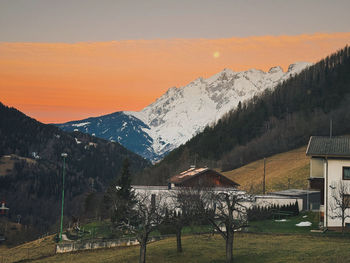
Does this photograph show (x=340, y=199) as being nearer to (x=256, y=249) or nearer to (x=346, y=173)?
(x=346, y=173)

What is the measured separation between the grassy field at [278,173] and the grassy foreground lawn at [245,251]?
2462 inches

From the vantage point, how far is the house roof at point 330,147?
53.5 metres

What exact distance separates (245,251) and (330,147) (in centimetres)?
1761

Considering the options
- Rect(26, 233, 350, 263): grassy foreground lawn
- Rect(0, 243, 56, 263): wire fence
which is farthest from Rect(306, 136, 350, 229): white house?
Rect(0, 243, 56, 263): wire fence

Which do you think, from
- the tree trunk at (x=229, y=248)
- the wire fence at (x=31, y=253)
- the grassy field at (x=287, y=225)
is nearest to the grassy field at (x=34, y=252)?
the wire fence at (x=31, y=253)

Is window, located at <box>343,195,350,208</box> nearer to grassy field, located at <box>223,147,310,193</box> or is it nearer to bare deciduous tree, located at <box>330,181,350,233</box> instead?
bare deciduous tree, located at <box>330,181,350,233</box>

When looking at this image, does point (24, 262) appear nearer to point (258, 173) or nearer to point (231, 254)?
point (231, 254)

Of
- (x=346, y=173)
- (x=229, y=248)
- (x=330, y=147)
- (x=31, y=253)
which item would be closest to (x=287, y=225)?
(x=346, y=173)

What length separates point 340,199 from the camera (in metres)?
52.4

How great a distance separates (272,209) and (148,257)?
2543 cm

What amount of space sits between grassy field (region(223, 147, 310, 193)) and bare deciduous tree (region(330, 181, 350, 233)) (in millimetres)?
59183

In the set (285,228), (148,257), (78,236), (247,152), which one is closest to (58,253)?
(78,236)

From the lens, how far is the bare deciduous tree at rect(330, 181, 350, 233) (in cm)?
5130

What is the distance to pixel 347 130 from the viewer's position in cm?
16888
